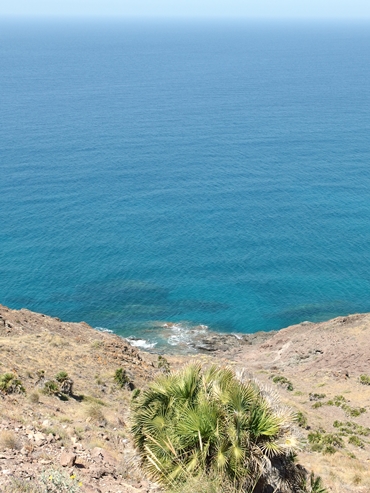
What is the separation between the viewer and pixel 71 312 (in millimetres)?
60938

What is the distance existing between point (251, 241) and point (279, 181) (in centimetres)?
2161

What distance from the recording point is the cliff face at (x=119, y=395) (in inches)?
706

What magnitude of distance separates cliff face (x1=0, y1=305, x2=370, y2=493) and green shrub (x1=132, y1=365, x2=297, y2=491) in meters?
1.16

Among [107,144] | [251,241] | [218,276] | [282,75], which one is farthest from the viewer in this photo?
[282,75]

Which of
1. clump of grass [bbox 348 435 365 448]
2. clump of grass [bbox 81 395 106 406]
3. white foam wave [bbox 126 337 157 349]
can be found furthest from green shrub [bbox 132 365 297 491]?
white foam wave [bbox 126 337 157 349]

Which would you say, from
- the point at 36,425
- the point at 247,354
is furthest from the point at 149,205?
the point at 36,425

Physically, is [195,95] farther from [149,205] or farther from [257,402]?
[257,402]

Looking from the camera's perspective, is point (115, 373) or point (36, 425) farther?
point (115, 373)

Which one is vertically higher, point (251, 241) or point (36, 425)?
point (36, 425)

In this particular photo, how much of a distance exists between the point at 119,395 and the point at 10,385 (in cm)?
734

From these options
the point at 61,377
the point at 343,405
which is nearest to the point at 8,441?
the point at 61,377

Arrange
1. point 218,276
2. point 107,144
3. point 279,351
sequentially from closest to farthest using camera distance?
point 279,351, point 218,276, point 107,144

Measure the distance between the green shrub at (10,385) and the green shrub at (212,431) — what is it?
995cm

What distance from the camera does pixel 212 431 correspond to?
15.1m
